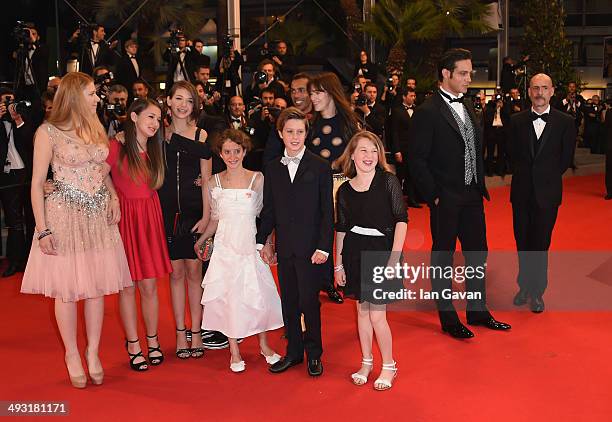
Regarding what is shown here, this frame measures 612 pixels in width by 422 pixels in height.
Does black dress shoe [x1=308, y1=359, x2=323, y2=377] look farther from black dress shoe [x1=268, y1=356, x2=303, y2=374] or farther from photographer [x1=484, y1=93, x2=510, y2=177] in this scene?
photographer [x1=484, y1=93, x2=510, y2=177]

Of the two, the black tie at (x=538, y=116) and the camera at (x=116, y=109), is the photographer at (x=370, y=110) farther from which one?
the black tie at (x=538, y=116)

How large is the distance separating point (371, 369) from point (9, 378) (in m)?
1.85

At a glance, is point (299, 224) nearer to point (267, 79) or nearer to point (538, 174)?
point (538, 174)

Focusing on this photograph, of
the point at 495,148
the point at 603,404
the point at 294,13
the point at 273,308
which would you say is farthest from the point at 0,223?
the point at 495,148

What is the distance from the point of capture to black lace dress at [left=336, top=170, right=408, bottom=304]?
387cm

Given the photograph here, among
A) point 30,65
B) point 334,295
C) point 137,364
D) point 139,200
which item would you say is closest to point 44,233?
point 139,200

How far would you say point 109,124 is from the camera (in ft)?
22.6

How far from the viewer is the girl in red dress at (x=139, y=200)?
409 cm

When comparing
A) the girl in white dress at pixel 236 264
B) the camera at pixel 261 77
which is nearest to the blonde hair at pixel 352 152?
the girl in white dress at pixel 236 264

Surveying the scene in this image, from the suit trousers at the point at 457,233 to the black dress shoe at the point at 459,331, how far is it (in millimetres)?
21

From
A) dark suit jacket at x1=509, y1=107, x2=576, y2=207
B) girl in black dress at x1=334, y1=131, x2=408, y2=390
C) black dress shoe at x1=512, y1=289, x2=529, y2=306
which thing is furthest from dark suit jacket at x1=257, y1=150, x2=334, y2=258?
black dress shoe at x1=512, y1=289, x2=529, y2=306

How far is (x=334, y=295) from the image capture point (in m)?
5.55

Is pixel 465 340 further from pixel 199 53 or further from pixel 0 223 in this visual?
pixel 199 53

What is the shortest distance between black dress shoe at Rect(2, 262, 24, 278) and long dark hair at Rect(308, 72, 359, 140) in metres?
3.12
